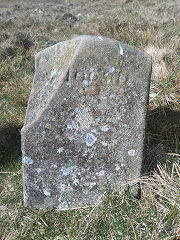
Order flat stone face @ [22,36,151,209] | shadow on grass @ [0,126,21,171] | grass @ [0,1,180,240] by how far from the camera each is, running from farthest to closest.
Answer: shadow on grass @ [0,126,21,171] → flat stone face @ [22,36,151,209] → grass @ [0,1,180,240]

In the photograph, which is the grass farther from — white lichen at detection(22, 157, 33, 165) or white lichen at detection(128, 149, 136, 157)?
white lichen at detection(22, 157, 33, 165)

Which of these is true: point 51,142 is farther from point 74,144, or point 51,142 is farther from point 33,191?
point 33,191

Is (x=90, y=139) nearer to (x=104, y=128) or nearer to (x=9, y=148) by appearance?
(x=104, y=128)

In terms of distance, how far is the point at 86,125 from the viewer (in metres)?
2.47

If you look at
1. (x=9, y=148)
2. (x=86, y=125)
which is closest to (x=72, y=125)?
(x=86, y=125)

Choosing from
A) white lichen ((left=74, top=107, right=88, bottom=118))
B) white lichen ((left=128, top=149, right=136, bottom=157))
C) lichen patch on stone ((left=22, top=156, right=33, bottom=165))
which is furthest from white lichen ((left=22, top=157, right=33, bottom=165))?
white lichen ((left=128, top=149, right=136, bottom=157))

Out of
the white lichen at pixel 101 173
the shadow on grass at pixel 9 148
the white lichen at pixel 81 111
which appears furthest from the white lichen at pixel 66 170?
the shadow on grass at pixel 9 148

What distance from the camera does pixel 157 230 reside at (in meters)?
2.10

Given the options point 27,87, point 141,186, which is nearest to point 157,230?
point 141,186

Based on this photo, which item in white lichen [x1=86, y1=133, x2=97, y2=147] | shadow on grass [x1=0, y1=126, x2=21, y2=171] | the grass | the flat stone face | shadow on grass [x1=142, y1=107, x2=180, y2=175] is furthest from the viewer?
shadow on grass [x1=0, y1=126, x2=21, y2=171]

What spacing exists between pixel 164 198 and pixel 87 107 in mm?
1063

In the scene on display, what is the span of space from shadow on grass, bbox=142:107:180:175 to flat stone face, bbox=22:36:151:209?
502 mm

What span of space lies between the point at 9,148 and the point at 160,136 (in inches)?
82.8

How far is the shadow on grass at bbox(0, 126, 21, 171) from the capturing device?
355 cm
